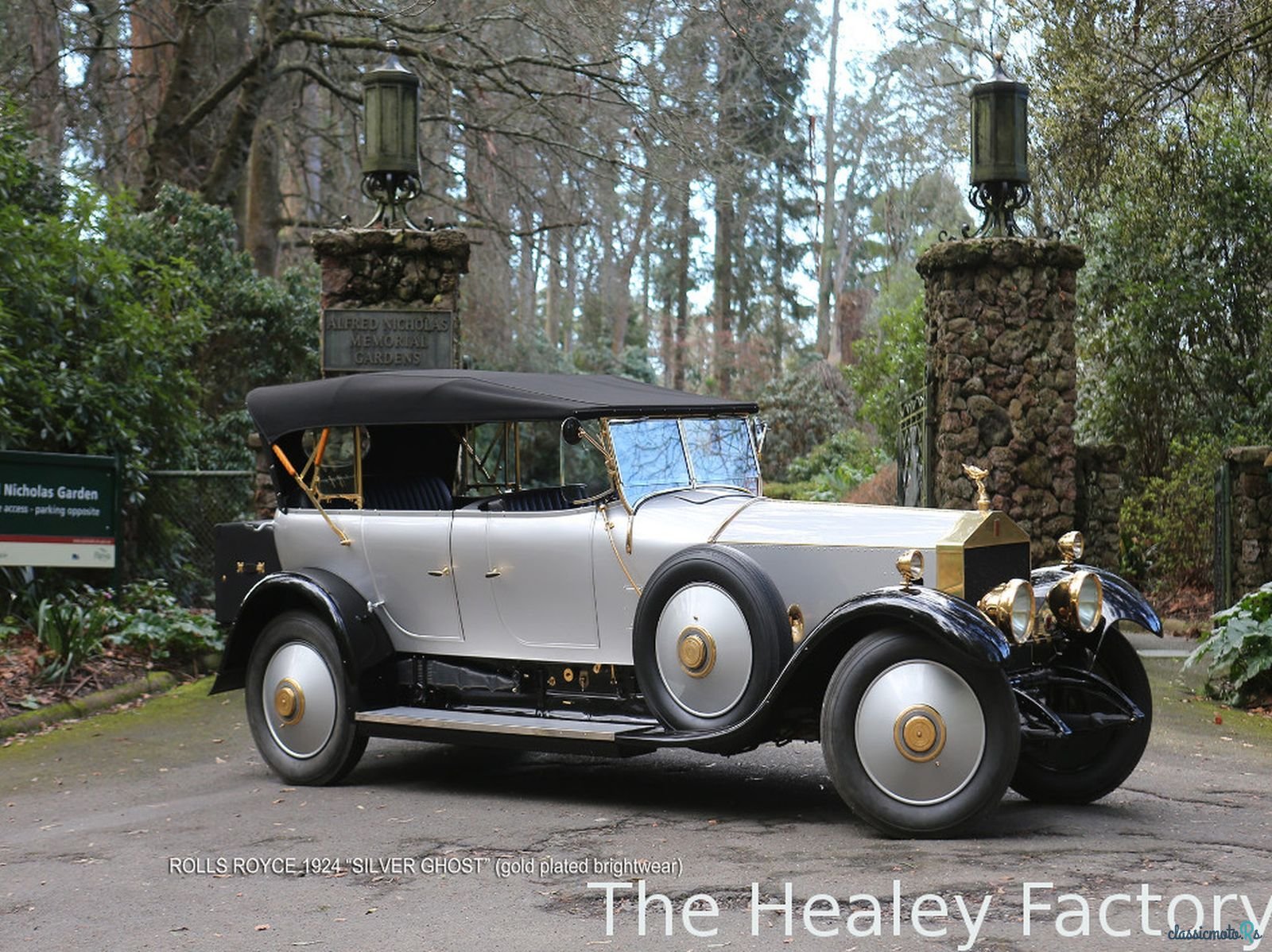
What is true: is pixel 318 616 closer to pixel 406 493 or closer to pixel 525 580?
pixel 406 493

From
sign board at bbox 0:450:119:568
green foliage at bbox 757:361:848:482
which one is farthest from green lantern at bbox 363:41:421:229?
green foliage at bbox 757:361:848:482

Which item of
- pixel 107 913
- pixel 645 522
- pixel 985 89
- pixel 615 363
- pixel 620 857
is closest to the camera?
pixel 107 913

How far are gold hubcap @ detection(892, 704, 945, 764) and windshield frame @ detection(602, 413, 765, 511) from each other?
5.65 ft

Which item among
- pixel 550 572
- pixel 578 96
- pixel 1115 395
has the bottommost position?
pixel 550 572

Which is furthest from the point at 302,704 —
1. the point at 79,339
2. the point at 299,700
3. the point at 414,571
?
the point at 79,339

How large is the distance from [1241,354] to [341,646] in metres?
12.3

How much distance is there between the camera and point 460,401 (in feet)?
23.9

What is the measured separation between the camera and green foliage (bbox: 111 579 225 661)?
11133 mm

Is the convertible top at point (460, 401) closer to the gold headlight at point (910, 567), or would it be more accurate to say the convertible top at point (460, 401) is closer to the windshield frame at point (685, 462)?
the windshield frame at point (685, 462)

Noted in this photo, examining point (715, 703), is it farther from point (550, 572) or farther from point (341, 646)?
point (341, 646)

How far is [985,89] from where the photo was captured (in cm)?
1134

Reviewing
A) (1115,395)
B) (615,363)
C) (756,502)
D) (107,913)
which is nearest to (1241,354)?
(1115,395)

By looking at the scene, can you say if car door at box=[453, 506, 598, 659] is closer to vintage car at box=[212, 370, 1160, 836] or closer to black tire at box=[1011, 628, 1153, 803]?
vintage car at box=[212, 370, 1160, 836]

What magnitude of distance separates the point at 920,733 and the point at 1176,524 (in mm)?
10303
